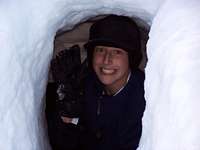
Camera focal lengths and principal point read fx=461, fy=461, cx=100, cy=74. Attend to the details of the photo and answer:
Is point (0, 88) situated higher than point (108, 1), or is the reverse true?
point (108, 1)

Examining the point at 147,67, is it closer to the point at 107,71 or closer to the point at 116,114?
the point at 107,71

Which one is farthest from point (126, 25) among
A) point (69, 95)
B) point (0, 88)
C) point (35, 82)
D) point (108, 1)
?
point (0, 88)

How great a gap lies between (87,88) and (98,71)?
0.13m

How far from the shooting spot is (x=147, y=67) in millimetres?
1615

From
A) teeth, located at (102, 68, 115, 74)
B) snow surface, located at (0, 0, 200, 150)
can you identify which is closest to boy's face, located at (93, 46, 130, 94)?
teeth, located at (102, 68, 115, 74)

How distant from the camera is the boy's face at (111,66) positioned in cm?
216

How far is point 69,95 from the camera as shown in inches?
87.6

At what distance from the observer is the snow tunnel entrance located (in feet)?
7.45

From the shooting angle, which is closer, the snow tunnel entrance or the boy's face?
the boy's face

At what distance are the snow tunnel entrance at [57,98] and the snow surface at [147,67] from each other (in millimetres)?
218

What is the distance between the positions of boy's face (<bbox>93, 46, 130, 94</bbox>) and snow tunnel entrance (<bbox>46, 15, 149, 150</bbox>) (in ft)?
0.67

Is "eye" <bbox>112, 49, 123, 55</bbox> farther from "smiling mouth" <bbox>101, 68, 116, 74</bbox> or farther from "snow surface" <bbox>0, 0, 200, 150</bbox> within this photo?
"snow surface" <bbox>0, 0, 200, 150</bbox>

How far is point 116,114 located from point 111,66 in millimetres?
248

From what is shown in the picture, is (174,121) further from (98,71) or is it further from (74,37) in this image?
(74,37)
